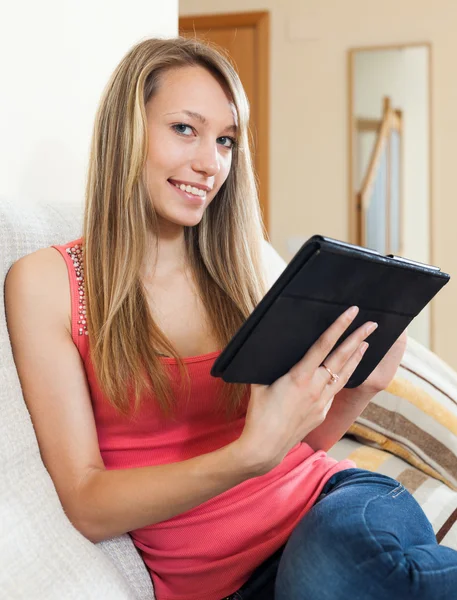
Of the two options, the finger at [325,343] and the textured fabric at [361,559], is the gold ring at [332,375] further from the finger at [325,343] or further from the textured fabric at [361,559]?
the textured fabric at [361,559]

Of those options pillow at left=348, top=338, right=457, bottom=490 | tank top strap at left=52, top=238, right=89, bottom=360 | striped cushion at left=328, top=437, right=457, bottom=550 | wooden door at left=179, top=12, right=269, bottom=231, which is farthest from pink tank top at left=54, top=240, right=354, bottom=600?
wooden door at left=179, top=12, right=269, bottom=231

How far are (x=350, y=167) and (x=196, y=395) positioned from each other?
3081mm

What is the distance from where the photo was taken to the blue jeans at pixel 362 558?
35.7 inches

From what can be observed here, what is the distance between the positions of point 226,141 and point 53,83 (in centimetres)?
39

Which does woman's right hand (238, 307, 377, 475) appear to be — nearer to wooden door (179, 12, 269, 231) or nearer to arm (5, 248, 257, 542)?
arm (5, 248, 257, 542)

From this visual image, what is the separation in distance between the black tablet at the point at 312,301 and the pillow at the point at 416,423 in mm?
711

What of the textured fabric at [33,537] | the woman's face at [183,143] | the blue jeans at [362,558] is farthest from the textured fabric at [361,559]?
the woman's face at [183,143]

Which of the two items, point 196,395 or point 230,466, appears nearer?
point 230,466

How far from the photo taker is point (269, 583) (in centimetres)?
114

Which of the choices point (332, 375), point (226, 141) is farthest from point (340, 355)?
point (226, 141)

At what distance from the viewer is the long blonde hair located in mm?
1144

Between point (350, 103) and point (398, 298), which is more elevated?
point (350, 103)

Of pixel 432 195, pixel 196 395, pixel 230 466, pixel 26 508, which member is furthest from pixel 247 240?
pixel 432 195

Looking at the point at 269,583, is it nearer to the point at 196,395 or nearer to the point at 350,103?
the point at 196,395
